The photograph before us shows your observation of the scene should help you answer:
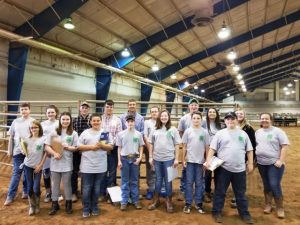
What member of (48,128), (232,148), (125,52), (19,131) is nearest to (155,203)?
(232,148)

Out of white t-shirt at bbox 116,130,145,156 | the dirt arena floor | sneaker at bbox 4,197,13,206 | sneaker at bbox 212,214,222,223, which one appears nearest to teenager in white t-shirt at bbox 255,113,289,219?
the dirt arena floor

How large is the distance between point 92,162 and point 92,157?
66mm

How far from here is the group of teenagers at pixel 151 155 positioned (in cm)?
375

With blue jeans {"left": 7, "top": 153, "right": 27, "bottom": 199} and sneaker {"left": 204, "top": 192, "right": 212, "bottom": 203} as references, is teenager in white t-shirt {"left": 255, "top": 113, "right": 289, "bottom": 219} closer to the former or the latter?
sneaker {"left": 204, "top": 192, "right": 212, "bottom": 203}

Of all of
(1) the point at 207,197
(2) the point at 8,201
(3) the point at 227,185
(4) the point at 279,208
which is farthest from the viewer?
(1) the point at 207,197

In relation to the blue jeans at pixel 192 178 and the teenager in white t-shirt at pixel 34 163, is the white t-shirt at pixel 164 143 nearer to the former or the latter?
the blue jeans at pixel 192 178

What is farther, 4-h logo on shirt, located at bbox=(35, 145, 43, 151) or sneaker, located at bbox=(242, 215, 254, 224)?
4-h logo on shirt, located at bbox=(35, 145, 43, 151)

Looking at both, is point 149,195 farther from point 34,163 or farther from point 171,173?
point 34,163

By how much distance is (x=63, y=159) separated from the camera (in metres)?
3.84

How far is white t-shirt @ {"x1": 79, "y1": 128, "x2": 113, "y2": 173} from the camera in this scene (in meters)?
3.81

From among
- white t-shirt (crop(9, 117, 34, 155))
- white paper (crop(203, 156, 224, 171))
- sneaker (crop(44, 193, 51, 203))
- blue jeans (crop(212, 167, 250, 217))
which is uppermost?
white t-shirt (crop(9, 117, 34, 155))

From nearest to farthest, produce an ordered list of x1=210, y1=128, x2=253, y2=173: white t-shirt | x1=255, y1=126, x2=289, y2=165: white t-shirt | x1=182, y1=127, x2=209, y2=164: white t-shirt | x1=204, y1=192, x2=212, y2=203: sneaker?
x1=210, y1=128, x2=253, y2=173: white t-shirt, x1=255, y1=126, x2=289, y2=165: white t-shirt, x1=182, y1=127, x2=209, y2=164: white t-shirt, x1=204, y1=192, x2=212, y2=203: sneaker

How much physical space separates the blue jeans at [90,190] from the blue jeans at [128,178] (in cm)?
39

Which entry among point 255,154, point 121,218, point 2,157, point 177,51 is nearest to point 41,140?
point 121,218
